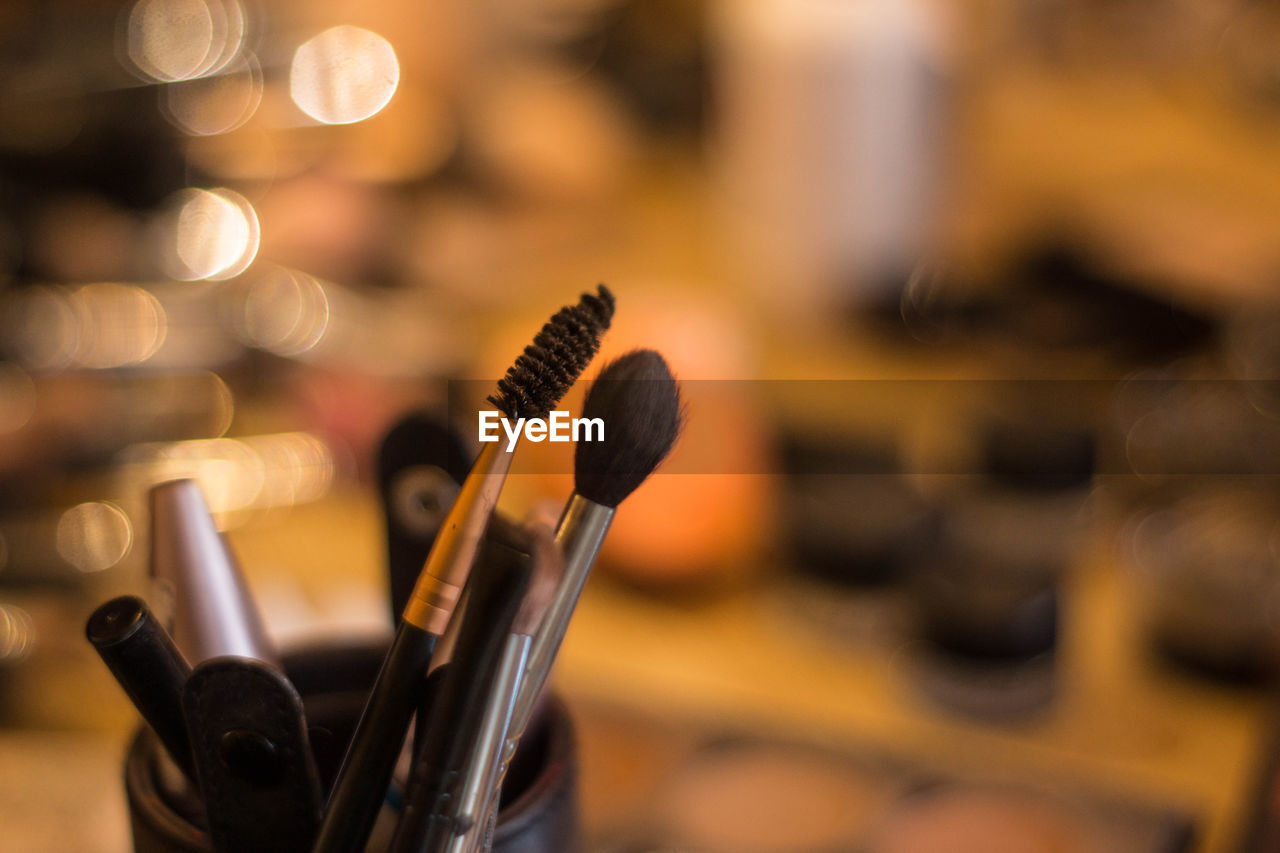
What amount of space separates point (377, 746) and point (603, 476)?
42 millimetres

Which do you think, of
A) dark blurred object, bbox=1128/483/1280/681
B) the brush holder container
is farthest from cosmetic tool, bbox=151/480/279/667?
dark blurred object, bbox=1128/483/1280/681

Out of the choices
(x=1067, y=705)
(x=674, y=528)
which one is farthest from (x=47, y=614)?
(x=1067, y=705)

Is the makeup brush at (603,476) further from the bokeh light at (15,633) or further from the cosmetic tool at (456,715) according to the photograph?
the bokeh light at (15,633)

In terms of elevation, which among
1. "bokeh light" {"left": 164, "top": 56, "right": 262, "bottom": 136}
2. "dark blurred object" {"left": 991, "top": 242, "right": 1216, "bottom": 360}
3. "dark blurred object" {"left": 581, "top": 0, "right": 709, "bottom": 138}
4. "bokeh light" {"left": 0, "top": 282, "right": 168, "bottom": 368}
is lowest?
"bokeh light" {"left": 0, "top": 282, "right": 168, "bottom": 368}

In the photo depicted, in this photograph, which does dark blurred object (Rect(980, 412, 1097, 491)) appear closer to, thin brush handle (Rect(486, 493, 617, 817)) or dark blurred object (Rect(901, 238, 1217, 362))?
dark blurred object (Rect(901, 238, 1217, 362))

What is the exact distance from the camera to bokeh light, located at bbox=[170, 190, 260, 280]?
521 millimetres

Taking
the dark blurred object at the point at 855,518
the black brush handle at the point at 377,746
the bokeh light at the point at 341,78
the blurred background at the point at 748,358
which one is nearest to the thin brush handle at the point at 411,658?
the black brush handle at the point at 377,746

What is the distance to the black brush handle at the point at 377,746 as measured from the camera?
0.13m

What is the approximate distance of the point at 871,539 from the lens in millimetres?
376

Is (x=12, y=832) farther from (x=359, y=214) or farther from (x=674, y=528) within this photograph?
(x=359, y=214)

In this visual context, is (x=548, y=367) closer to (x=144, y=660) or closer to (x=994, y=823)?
(x=144, y=660)

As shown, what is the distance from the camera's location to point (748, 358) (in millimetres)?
441

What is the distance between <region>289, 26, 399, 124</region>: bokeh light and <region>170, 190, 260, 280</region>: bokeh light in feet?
0.20

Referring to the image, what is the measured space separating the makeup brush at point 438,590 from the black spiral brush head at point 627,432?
1 cm
